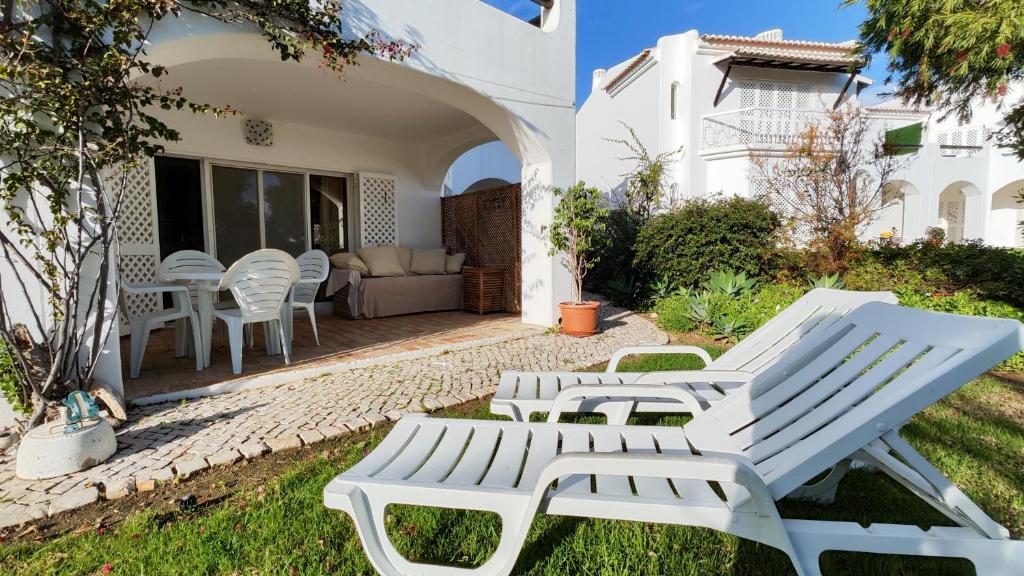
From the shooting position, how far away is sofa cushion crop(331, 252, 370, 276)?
692 centimetres

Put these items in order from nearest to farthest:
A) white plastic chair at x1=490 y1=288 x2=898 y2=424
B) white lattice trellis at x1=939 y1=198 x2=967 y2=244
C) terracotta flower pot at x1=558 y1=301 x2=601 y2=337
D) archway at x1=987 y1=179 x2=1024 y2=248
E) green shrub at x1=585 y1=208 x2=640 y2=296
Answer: white plastic chair at x1=490 y1=288 x2=898 y2=424, terracotta flower pot at x1=558 y1=301 x2=601 y2=337, green shrub at x1=585 y1=208 x2=640 y2=296, white lattice trellis at x1=939 y1=198 x2=967 y2=244, archway at x1=987 y1=179 x2=1024 y2=248

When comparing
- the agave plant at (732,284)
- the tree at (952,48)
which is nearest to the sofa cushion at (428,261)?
the agave plant at (732,284)

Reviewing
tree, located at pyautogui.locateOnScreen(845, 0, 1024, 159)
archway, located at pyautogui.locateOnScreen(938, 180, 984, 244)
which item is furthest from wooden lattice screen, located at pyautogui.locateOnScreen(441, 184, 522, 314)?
archway, located at pyautogui.locateOnScreen(938, 180, 984, 244)

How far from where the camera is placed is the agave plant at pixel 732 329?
5.04 metres

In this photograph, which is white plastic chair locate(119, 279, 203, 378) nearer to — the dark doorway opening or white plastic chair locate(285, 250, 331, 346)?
white plastic chair locate(285, 250, 331, 346)

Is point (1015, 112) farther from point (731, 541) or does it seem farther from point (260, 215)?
point (260, 215)

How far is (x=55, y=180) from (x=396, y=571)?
2855 millimetres

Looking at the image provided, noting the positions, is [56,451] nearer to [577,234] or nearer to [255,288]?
[255,288]

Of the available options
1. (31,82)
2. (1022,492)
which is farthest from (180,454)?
(1022,492)

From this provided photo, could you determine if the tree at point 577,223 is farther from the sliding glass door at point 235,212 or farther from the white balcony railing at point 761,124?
the white balcony railing at point 761,124

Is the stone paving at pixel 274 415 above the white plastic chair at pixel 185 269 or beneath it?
beneath

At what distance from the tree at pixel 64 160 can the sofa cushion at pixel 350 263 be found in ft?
13.1

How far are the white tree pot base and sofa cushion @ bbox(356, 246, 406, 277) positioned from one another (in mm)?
4820

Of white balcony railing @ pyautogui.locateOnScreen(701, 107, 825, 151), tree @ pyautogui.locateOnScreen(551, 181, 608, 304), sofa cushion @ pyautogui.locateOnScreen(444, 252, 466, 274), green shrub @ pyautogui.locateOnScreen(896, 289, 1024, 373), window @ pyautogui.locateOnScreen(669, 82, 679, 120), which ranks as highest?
window @ pyautogui.locateOnScreen(669, 82, 679, 120)
